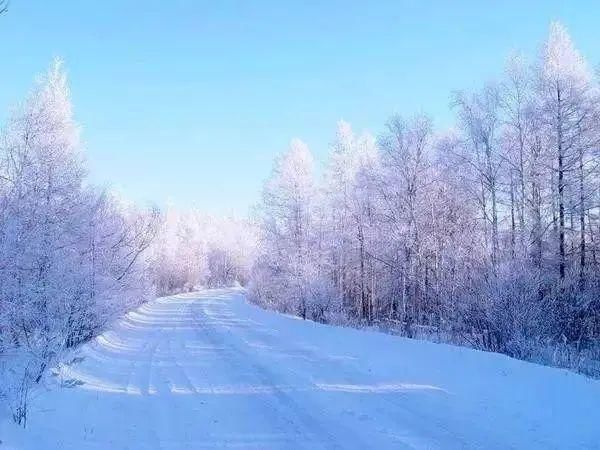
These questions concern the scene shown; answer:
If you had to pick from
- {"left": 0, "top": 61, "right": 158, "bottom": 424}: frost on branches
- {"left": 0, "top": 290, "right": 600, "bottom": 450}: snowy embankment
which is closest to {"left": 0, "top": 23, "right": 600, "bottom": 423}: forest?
{"left": 0, "top": 61, "right": 158, "bottom": 424}: frost on branches

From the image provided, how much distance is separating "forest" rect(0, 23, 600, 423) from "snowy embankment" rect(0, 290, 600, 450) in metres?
1.14

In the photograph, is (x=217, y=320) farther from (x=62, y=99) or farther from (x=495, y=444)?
(x=495, y=444)

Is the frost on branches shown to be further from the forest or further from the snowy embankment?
the snowy embankment

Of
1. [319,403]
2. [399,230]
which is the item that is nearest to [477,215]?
[399,230]

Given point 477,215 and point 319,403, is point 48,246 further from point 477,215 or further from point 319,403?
point 477,215

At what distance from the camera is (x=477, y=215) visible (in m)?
26.9

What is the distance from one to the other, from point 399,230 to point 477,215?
610cm

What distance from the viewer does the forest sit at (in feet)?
36.7

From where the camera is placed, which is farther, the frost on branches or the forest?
the forest

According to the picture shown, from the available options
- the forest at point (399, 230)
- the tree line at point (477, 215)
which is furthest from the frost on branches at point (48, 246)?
the tree line at point (477, 215)

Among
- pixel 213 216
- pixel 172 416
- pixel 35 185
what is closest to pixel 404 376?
pixel 172 416

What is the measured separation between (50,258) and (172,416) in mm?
5692

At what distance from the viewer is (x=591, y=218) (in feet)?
72.9

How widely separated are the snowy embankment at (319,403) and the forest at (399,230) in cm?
114
